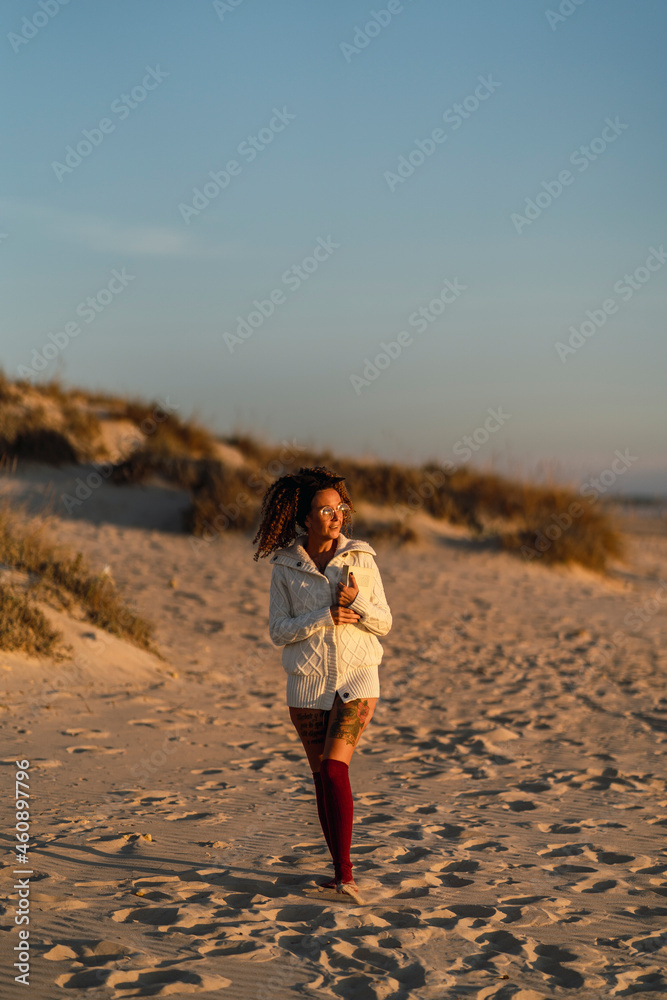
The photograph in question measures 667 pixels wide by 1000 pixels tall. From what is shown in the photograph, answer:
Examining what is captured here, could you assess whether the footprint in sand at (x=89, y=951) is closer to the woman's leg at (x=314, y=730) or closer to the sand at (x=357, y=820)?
the sand at (x=357, y=820)

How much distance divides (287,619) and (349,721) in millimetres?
498

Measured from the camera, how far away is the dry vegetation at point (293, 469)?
15.1 meters

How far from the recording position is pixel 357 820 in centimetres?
480

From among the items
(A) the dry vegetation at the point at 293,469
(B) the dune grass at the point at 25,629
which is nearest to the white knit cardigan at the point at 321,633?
(B) the dune grass at the point at 25,629

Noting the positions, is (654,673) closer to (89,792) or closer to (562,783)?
(562,783)

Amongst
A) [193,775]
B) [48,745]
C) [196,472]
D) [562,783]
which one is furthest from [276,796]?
[196,472]

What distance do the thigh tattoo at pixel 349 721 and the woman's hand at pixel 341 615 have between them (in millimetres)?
336

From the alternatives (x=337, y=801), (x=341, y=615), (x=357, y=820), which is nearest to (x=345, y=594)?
(x=341, y=615)

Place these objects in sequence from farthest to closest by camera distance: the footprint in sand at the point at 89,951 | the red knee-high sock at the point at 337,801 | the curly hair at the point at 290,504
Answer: the curly hair at the point at 290,504
the red knee-high sock at the point at 337,801
the footprint in sand at the point at 89,951

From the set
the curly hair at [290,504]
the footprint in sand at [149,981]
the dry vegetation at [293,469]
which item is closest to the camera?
the footprint in sand at [149,981]

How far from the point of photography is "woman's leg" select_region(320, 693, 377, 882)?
3.48 meters

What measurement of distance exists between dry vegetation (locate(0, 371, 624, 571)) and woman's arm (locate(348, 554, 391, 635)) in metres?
10.9

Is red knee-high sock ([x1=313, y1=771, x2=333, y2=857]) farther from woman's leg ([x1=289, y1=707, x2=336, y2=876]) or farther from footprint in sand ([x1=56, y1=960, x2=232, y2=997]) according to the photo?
footprint in sand ([x1=56, y1=960, x2=232, y2=997])

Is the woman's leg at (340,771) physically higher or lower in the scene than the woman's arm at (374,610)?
lower
